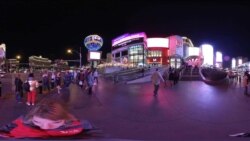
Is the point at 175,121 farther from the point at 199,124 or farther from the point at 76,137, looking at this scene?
the point at 76,137

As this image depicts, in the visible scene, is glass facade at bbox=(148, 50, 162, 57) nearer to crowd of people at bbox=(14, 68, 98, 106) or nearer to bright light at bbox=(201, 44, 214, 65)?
bright light at bbox=(201, 44, 214, 65)

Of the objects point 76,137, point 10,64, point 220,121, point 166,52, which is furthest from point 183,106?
point 10,64

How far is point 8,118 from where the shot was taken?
48.9ft

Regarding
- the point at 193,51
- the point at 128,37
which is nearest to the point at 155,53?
the point at 128,37

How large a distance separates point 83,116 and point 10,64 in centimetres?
13725

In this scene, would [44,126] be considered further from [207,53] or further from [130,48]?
[207,53]

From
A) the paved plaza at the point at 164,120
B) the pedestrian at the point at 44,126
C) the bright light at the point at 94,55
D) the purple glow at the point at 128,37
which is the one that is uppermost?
the purple glow at the point at 128,37

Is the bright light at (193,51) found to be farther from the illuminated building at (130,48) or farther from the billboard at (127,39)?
the billboard at (127,39)

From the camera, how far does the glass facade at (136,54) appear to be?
114137mm

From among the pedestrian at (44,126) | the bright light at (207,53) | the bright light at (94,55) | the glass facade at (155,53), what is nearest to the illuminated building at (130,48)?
the glass facade at (155,53)

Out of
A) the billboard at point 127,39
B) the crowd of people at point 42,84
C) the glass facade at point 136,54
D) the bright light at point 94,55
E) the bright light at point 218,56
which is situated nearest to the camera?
the crowd of people at point 42,84

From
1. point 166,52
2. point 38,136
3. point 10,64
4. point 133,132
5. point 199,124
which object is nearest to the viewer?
point 38,136

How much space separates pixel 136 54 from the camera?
393ft

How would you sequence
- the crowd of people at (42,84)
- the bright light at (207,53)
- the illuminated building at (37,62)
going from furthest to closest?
the illuminated building at (37,62) → the bright light at (207,53) → the crowd of people at (42,84)
